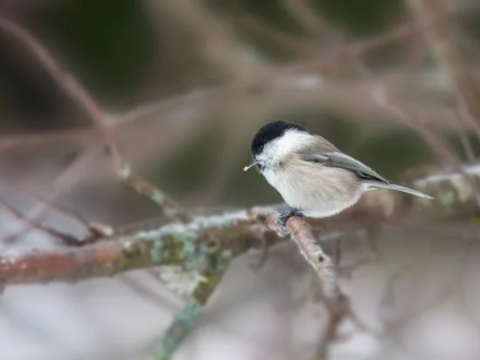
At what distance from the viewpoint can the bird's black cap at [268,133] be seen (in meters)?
0.96

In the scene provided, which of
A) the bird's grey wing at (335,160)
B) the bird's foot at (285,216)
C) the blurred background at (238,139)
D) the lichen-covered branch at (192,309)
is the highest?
the blurred background at (238,139)

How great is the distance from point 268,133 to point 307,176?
0.11 meters

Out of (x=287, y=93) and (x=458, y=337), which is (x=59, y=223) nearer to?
(x=287, y=93)

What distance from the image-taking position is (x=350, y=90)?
2150 millimetres

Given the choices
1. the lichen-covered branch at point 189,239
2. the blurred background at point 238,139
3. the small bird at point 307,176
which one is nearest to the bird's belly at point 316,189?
the small bird at point 307,176

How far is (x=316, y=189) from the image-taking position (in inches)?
40.3

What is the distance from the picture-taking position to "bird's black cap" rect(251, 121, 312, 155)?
0.96 metres

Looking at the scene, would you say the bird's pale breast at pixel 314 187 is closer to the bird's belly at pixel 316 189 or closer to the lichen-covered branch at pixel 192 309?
the bird's belly at pixel 316 189

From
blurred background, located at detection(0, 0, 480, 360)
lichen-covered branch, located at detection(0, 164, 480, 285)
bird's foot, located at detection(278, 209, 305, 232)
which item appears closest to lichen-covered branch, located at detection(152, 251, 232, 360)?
lichen-covered branch, located at detection(0, 164, 480, 285)

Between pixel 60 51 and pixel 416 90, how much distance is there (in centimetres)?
139

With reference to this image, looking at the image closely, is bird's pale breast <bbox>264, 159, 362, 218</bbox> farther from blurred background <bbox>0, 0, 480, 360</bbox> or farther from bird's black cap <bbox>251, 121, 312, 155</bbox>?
blurred background <bbox>0, 0, 480, 360</bbox>

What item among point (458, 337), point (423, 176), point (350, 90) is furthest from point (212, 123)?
point (423, 176)

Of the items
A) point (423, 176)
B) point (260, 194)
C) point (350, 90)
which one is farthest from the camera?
point (260, 194)

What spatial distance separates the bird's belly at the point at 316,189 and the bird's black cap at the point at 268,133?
6 centimetres
